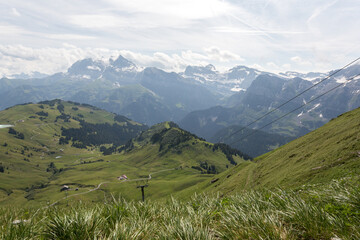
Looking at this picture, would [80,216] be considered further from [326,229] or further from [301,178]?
[301,178]

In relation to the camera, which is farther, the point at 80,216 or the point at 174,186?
the point at 174,186

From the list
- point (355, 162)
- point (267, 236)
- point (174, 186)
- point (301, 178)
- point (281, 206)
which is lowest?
point (174, 186)

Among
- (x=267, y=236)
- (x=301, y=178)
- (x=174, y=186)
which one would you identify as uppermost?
(x=267, y=236)

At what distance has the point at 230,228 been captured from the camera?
673 cm

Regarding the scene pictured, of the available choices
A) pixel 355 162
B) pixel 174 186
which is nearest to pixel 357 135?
pixel 355 162

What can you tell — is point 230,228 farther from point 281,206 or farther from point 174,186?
point 174,186

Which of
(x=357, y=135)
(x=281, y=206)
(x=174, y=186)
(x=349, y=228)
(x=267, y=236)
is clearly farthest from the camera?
(x=174, y=186)

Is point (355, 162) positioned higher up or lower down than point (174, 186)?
higher up

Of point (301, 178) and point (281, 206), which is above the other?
point (281, 206)

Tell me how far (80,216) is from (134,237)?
85.6 inches

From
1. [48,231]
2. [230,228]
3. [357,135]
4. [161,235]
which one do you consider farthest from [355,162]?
[48,231]

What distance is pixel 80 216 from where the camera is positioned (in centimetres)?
710

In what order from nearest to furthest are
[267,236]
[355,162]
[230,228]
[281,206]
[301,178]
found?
[267,236], [230,228], [281,206], [355,162], [301,178]

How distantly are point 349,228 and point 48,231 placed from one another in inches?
362
